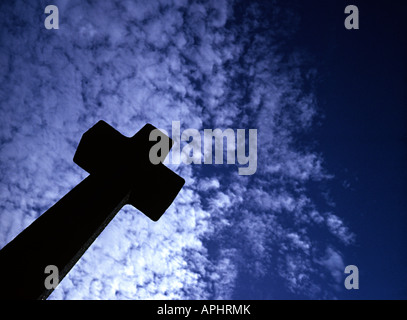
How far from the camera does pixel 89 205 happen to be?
2143mm

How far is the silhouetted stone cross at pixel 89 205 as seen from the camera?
163 cm

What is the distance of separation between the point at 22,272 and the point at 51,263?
0.16m

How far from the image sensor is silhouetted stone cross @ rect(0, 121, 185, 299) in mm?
1629

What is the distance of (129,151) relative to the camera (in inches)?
110

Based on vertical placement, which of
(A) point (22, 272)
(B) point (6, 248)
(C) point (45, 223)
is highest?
(C) point (45, 223)
